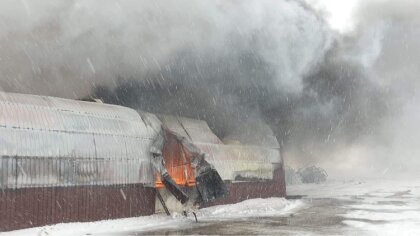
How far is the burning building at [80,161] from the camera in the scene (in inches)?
905

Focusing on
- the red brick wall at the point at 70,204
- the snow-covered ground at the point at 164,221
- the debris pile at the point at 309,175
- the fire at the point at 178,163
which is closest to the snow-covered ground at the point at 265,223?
the snow-covered ground at the point at 164,221

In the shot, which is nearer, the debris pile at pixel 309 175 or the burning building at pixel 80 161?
the burning building at pixel 80 161

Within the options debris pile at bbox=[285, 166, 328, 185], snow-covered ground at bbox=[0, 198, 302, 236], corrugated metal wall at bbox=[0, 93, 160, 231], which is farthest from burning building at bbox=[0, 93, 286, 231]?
debris pile at bbox=[285, 166, 328, 185]

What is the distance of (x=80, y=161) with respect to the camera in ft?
85.6

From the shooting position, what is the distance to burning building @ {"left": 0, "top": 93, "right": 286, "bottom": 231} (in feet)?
75.4

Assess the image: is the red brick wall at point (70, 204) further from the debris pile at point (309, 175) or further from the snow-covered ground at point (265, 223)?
the debris pile at point (309, 175)

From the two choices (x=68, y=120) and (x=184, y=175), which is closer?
(x=68, y=120)

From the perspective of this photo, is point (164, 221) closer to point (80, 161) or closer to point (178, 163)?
point (178, 163)

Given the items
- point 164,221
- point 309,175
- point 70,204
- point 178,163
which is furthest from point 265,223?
point 309,175

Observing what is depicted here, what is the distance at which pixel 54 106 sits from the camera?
88.6 feet

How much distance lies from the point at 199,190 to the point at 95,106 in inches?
355

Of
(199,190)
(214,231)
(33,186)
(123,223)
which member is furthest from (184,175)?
(33,186)

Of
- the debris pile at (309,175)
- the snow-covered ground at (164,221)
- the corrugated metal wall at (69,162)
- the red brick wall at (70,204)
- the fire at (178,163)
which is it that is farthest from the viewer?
the debris pile at (309,175)

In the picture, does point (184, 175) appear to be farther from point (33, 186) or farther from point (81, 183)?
point (33, 186)
